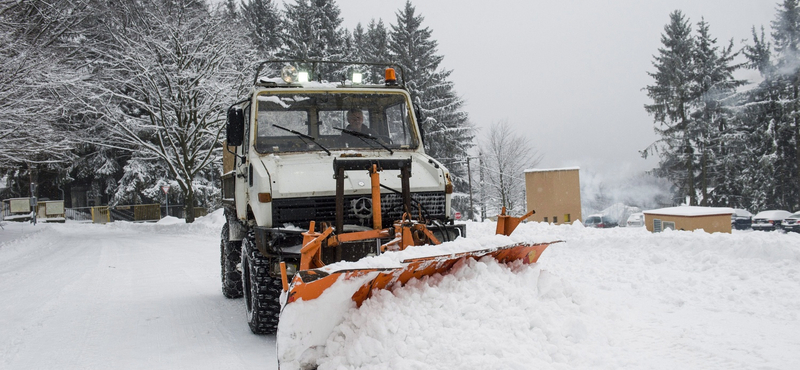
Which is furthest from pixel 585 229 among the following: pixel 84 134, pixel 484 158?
pixel 484 158

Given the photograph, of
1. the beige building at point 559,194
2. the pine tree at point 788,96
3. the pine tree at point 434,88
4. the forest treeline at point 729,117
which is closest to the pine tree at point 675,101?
the forest treeline at point 729,117

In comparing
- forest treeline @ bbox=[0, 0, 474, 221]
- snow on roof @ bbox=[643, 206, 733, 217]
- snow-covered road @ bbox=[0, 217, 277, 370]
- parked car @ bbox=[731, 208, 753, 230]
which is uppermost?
forest treeline @ bbox=[0, 0, 474, 221]

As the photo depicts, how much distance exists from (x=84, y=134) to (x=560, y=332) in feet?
80.3

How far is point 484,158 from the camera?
133 feet

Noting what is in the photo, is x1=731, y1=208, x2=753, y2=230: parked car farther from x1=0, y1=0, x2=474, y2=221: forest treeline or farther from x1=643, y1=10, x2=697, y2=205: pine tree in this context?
x1=0, y1=0, x2=474, y2=221: forest treeline

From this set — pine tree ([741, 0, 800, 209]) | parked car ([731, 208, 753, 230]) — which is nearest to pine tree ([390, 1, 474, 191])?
parked car ([731, 208, 753, 230])

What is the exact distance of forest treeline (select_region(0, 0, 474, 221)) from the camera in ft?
47.0

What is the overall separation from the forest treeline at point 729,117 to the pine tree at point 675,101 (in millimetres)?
54

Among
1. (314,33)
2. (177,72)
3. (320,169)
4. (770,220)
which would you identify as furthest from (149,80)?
(770,220)

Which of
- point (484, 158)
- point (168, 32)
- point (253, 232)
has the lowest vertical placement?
point (253, 232)

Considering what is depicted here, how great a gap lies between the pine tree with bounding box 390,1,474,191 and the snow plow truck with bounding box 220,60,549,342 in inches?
1057

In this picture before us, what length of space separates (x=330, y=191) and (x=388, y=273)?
4.38 ft

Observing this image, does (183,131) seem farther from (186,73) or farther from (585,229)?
(585,229)

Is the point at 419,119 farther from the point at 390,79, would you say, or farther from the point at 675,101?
the point at 675,101
